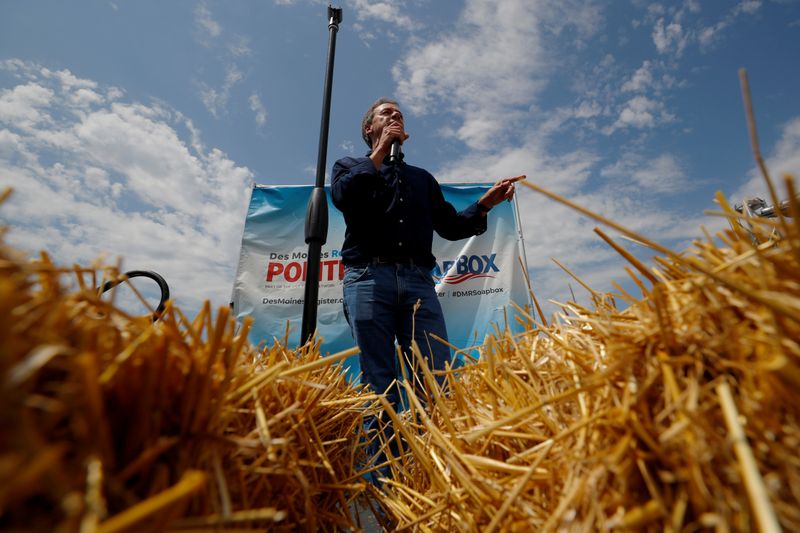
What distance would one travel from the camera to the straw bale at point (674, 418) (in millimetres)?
274

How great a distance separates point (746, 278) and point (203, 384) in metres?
0.46

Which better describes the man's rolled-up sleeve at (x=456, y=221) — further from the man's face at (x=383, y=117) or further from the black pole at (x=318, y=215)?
the black pole at (x=318, y=215)

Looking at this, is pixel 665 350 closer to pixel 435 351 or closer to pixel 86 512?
pixel 86 512

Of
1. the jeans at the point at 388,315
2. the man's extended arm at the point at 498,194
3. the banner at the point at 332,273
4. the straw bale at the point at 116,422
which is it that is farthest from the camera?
the banner at the point at 332,273

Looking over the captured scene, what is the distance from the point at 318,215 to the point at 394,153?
432 millimetres

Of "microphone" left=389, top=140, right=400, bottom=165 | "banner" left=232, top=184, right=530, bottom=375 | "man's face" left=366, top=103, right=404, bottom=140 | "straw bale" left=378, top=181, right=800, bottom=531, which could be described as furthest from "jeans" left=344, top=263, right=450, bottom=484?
"banner" left=232, top=184, right=530, bottom=375

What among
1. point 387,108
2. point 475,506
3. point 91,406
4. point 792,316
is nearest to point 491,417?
point 475,506

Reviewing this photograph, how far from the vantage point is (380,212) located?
1515 mm

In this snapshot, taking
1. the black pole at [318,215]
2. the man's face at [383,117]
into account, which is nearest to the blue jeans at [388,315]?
the black pole at [318,215]

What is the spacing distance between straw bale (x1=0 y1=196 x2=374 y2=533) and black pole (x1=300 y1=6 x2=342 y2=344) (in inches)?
43.6

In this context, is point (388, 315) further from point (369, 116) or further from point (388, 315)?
point (369, 116)

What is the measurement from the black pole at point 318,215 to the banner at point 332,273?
1531mm

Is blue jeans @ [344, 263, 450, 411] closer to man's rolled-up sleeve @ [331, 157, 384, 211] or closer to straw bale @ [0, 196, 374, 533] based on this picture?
man's rolled-up sleeve @ [331, 157, 384, 211]

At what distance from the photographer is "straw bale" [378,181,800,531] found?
0.90 ft
